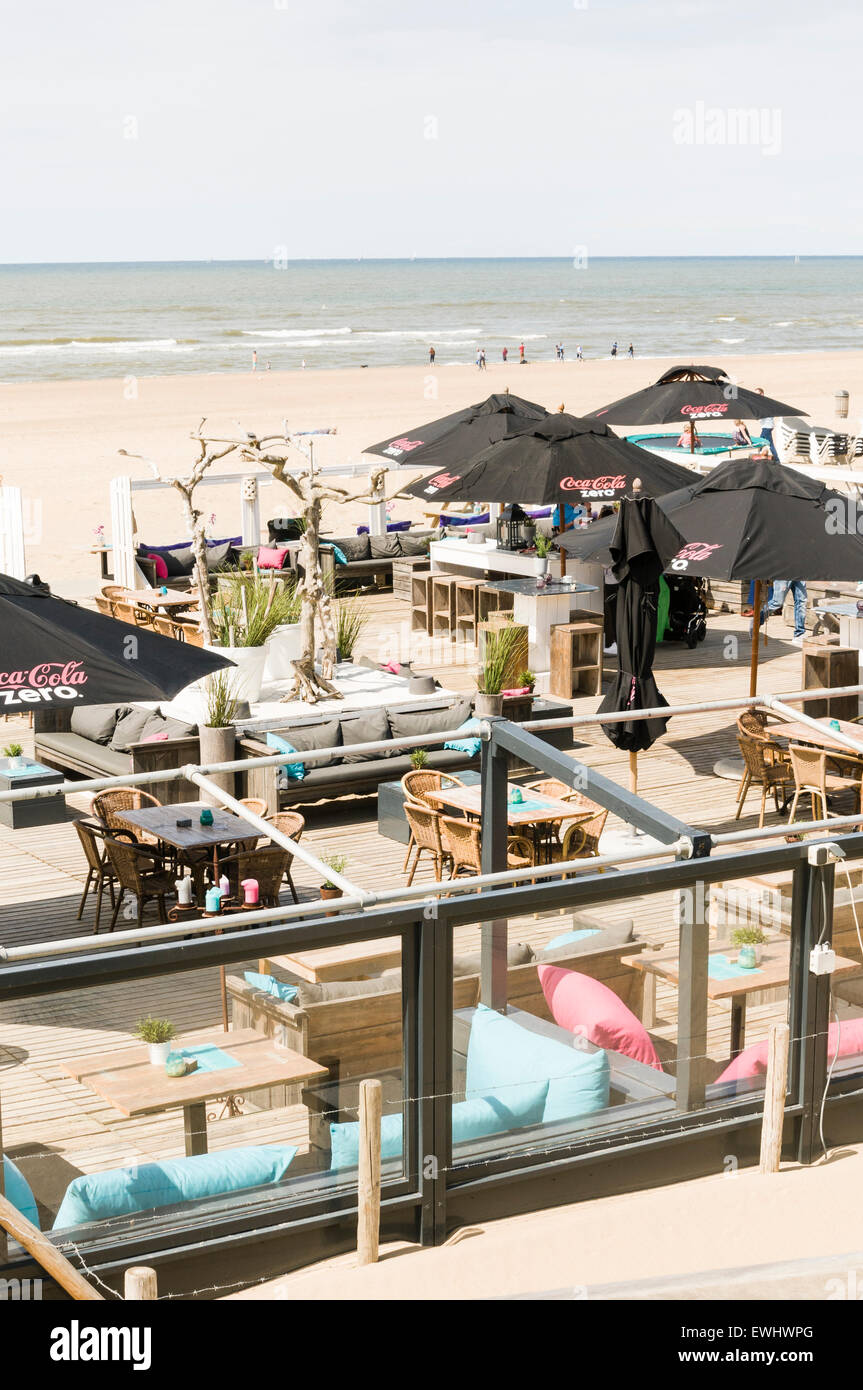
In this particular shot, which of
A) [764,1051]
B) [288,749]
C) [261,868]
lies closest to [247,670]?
[288,749]

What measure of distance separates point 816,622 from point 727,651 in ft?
4.79

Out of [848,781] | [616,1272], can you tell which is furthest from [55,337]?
[616,1272]

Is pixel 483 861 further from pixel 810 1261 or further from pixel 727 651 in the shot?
pixel 727 651

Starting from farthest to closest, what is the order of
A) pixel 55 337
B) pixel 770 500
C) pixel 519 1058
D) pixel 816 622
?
pixel 55 337 < pixel 816 622 < pixel 770 500 < pixel 519 1058

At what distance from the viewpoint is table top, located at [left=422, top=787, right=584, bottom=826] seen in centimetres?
1005

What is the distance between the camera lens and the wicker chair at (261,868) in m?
9.89

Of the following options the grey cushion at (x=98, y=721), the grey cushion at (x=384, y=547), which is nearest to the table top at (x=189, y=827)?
the grey cushion at (x=98, y=721)

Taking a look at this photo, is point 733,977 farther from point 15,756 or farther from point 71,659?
point 15,756

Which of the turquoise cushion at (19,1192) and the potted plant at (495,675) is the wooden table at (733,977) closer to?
the turquoise cushion at (19,1192)

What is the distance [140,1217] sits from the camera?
5.90 m

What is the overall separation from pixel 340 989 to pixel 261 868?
3.83 m

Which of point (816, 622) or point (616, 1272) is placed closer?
point (616, 1272)

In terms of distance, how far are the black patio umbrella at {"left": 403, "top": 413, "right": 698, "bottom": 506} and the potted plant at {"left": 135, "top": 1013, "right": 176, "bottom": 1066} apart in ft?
33.1

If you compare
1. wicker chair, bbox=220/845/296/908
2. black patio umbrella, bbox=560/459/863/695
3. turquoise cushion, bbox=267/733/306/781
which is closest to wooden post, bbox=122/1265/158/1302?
wicker chair, bbox=220/845/296/908
